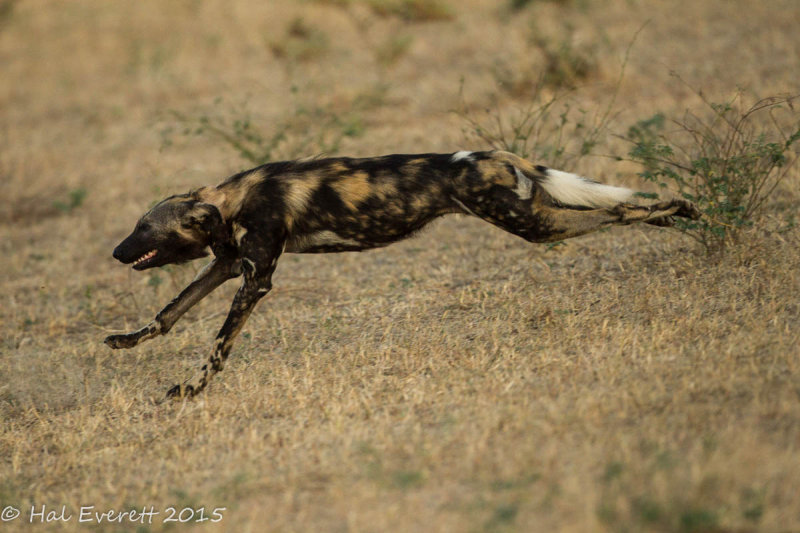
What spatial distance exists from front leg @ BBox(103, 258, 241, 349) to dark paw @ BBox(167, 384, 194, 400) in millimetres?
525

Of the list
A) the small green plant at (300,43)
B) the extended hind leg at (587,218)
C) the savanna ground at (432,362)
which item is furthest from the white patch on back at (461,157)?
the small green plant at (300,43)

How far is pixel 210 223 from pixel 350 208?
786 mm

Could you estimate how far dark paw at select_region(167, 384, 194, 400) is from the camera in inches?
184

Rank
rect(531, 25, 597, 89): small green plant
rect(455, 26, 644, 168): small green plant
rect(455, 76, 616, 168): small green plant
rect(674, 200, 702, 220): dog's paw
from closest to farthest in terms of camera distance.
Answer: rect(674, 200, 702, 220): dog's paw → rect(455, 76, 616, 168): small green plant → rect(455, 26, 644, 168): small green plant → rect(531, 25, 597, 89): small green plant

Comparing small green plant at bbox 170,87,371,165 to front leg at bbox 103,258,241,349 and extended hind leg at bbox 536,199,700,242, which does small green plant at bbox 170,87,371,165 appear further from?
extended hind leg at bbox 536,199,700,242

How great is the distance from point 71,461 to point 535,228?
8.71ft

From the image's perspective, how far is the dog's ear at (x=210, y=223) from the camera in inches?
190

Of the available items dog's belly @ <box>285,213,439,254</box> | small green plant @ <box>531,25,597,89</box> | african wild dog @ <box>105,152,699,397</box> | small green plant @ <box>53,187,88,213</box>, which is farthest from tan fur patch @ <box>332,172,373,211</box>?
small green plant @ <box>531,25,597,89</box>

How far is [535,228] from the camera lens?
4.81 m

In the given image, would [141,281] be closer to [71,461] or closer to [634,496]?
[71,461]

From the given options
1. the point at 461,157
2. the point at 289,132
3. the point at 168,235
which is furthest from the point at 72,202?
the point at 461,157

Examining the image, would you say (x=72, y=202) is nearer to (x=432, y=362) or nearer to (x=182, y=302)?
(x=182, y=302)

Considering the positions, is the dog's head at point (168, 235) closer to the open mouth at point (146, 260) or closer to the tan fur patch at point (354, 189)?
the open mouth at point (146, 260)

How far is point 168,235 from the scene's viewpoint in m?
4.96
